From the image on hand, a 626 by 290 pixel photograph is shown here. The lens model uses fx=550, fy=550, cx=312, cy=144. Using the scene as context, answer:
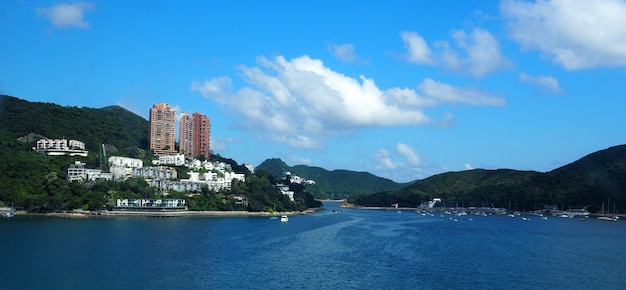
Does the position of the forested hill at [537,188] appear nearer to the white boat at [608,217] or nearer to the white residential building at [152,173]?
the white boat at [608,217]

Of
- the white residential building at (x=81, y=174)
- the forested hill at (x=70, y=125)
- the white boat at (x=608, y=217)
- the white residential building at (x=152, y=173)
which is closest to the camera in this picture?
the white residential building at (x=81, y=174)

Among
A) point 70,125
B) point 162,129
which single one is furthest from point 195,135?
point 70,125

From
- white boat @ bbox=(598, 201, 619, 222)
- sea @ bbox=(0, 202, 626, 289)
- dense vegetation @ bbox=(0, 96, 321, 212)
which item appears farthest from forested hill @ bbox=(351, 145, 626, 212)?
sea @ bbox=(0, 202, 626, 289)

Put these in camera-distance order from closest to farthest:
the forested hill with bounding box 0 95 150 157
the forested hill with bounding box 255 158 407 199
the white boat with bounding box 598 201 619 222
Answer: the white boat with bounding box 598 201 619 222 < the forested hill with bounding box 0 95 150 157 < the forested hill with bounding box 255 158 407 199

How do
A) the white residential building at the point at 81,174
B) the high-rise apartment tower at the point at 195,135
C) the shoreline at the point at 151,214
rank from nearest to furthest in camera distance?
the shoreline at the point at 151,214 → the white residential building at the point at 81,174 → the high-rise apartment tower at the point at 195,135

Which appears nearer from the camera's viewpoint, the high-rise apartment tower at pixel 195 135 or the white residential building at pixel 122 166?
the white residential building at pixel 122 166

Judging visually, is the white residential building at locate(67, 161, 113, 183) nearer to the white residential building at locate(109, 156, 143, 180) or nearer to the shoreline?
the white residential building at locate(109, 156, 143, 180)

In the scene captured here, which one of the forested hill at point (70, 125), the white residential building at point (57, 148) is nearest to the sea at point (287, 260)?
the white residential building at point (57, 148)

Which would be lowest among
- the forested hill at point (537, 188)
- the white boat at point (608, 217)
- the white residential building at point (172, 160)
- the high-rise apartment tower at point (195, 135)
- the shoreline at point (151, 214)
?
the white boat at point (608, 217)
